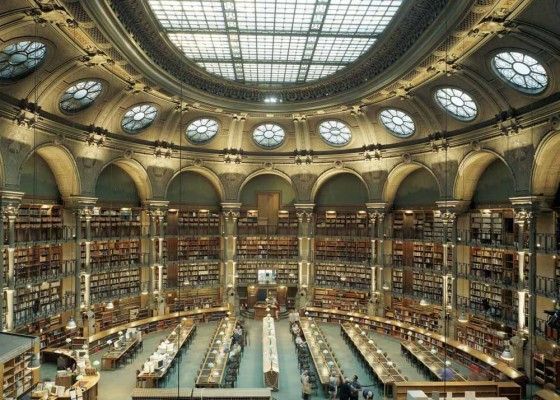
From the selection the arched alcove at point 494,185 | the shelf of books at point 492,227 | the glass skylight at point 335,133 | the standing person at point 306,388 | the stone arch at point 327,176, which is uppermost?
the glass skylight at point 335,133

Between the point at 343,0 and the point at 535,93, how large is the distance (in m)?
7.57

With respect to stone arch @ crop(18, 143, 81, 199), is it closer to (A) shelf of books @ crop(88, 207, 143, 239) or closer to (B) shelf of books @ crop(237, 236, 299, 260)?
(A) shelf of books @ crop(88, 207, 143, 239)

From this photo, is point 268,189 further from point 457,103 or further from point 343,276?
point 457,103

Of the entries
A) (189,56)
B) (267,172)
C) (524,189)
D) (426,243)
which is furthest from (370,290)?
(189,56)

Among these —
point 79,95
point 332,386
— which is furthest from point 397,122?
point 79,95

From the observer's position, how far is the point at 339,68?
21.4 m

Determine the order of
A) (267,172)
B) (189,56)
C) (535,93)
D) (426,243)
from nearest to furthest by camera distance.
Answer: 1. (535,93)
2. (189,56)
3. (426,243)
4. (267,172)

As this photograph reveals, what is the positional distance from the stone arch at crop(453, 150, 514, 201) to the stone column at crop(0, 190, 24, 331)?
18981 millimetres

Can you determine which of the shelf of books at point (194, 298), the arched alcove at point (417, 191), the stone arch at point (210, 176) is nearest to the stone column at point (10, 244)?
the stone arch at point (210, 176)

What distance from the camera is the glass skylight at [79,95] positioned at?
18.8 m

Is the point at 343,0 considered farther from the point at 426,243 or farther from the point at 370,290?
the point at 370,290

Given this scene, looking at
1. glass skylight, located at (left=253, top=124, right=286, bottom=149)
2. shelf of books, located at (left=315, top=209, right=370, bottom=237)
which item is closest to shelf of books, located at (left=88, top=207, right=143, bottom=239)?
glass skylight, located at (left=253, top=124, right=286, bottom=149)

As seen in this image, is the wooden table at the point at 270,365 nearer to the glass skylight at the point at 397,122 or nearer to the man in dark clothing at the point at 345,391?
the man in dark clothing at the point at 345,391

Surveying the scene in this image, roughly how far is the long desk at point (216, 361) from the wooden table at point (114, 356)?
11.4 feet
